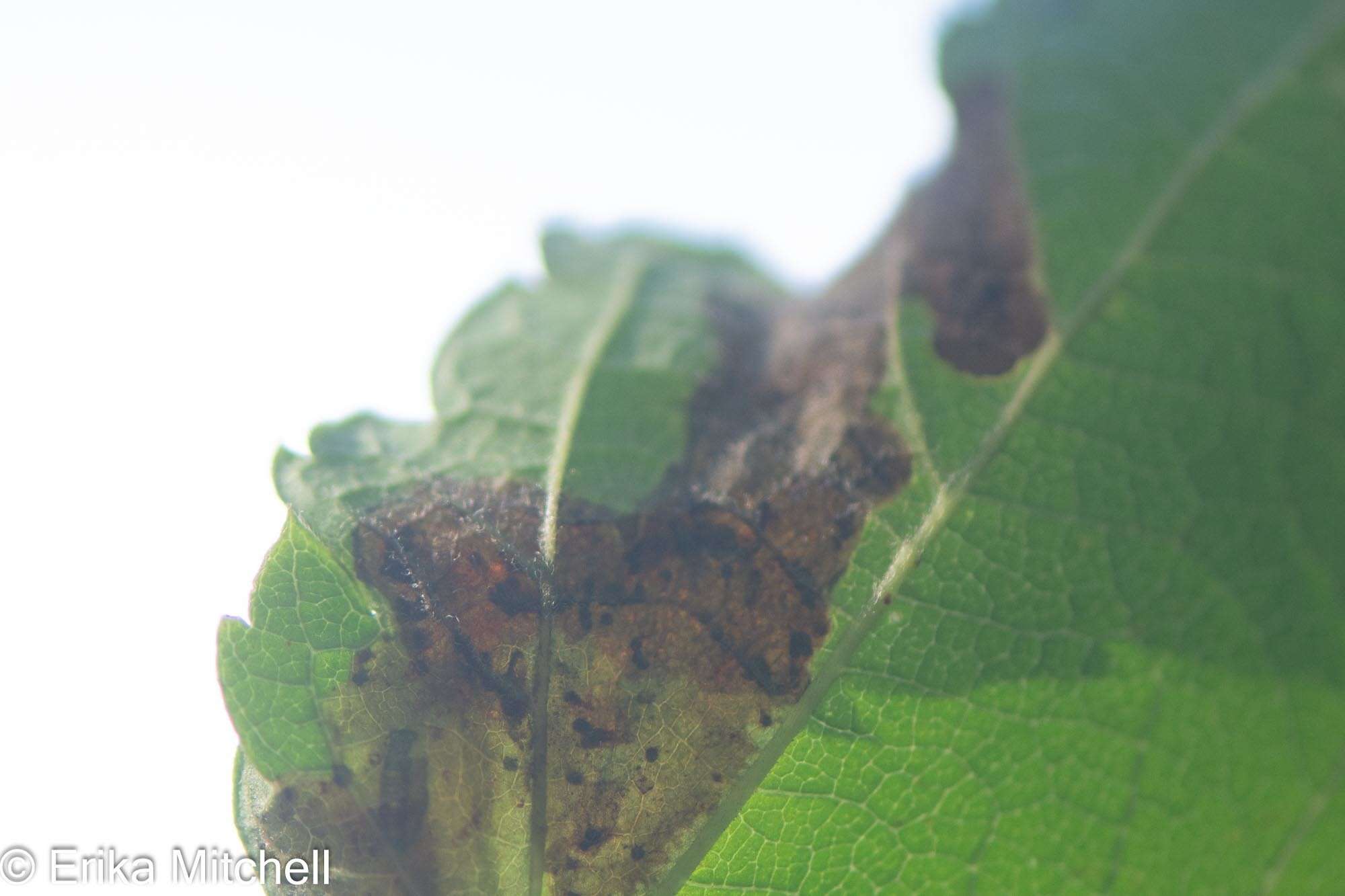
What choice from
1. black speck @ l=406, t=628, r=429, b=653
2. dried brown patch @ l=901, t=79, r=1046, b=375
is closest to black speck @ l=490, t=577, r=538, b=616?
black speck @ l=406, t=628, r=429, b=653

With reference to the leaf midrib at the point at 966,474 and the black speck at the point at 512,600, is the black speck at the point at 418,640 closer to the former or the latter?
the black speck at the point at 512,600

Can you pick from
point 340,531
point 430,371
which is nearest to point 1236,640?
point 340,531

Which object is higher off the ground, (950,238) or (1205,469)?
(950,238)

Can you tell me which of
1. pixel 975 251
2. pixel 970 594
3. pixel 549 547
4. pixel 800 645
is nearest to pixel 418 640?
pixel 549 547

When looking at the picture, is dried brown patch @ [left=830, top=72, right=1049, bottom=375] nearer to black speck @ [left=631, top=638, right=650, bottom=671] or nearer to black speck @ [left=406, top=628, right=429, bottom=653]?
black speck @ [left=631, top=638, right=650, bottom=671]

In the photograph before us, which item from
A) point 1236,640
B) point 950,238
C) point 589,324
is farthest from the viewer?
point 589,324

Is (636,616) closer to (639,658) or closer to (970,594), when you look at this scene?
(639,658)

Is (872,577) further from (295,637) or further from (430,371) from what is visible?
(430,371)
